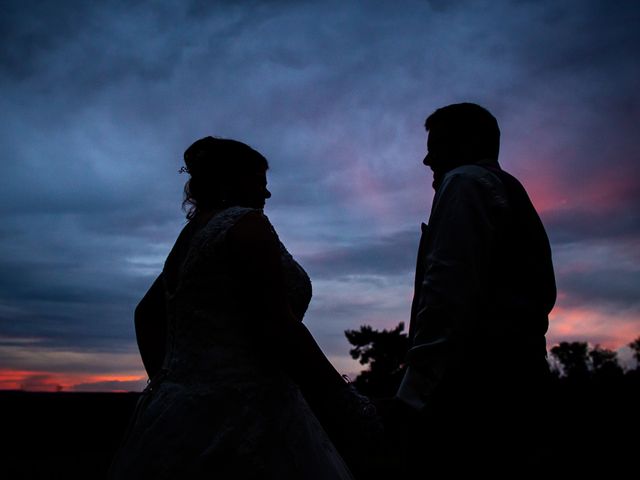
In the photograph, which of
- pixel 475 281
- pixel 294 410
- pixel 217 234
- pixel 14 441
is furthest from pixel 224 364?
pixel 14 441

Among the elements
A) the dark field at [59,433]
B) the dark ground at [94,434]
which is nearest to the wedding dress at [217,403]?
the dark ground at [94,434]

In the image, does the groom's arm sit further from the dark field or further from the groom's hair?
the dark field

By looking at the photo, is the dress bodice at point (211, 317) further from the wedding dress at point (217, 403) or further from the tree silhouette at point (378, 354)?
the tree silhouette at point (378, 354)

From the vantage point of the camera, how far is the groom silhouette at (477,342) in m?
1.98

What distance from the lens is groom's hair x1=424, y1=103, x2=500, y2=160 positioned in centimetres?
258

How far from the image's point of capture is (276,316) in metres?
2.12

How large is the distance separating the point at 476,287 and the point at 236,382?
3.30 feet

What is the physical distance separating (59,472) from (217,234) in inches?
229

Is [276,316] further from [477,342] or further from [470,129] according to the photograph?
[470,129]

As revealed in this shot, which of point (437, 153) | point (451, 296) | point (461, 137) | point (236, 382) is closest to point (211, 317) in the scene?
point (236, 382)

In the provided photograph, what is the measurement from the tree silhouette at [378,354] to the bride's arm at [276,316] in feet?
69.5

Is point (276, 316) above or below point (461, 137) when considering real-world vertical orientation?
below

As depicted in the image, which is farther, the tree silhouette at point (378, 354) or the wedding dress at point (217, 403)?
the tree silhouette at point (378, 354)

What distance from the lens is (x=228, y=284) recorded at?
223 centimetres
